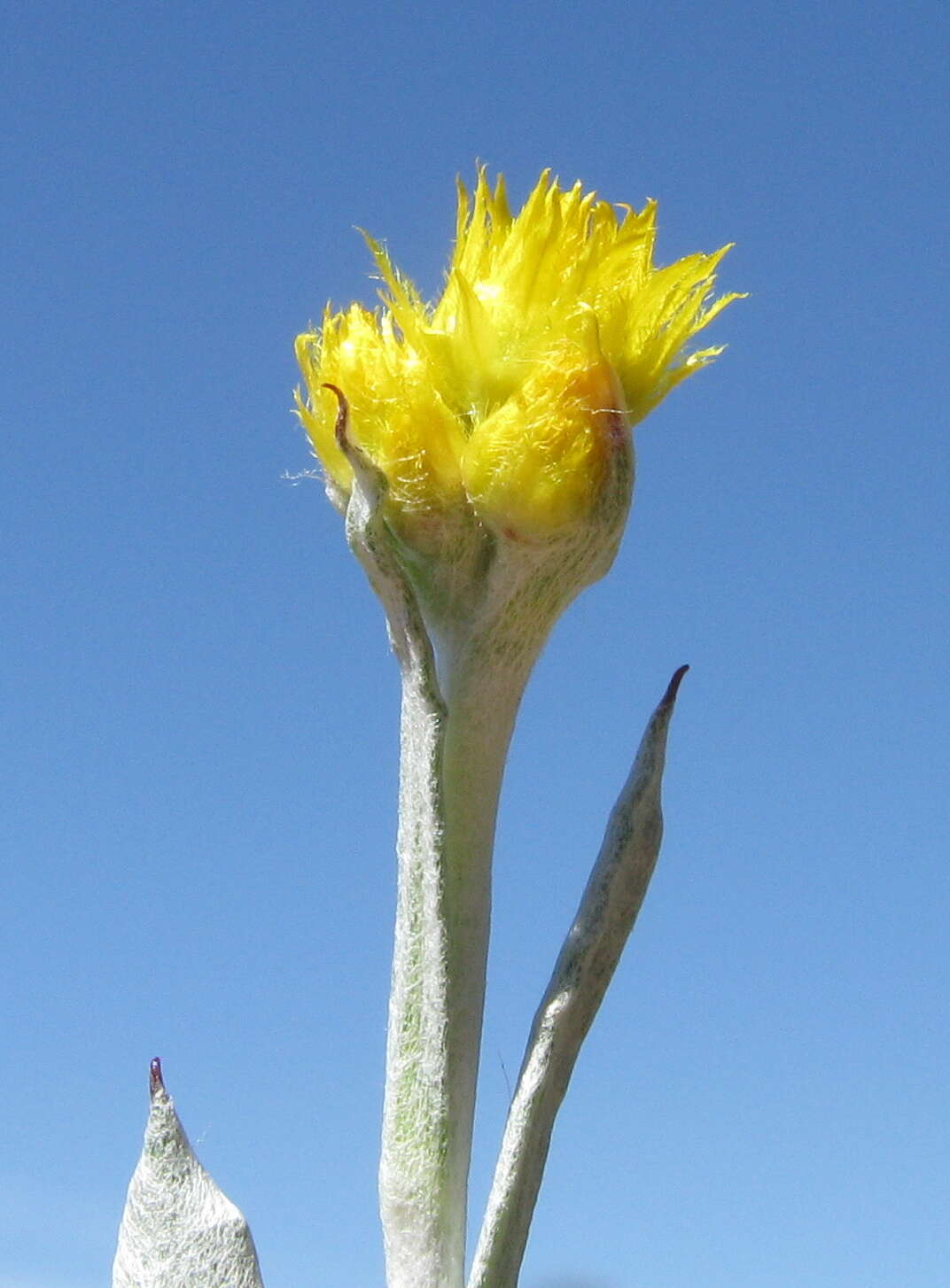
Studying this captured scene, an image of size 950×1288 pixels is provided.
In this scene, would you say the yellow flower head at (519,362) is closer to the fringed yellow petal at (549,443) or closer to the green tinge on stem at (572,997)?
the fringed yellow petal at (549,443)

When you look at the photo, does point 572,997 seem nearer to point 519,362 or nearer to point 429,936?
point 429,936

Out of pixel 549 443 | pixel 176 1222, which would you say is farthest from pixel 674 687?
pixel 176 1222

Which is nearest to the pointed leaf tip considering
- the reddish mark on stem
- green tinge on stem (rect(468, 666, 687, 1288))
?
green tinge on stem (rect(468, 666, 687, 1288))

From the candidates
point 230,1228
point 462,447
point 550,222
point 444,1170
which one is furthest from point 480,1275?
point 550,222

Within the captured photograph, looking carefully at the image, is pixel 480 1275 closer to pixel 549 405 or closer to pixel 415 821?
pixel 415 821

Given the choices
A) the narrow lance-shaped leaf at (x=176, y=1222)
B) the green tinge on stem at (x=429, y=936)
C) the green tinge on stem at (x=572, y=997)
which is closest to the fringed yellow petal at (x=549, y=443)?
the green tinge on stem at (x=429, y=936)

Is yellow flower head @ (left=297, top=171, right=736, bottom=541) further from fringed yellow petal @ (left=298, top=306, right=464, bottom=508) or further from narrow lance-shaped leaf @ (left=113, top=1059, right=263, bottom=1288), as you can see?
narrow lance-shaped leaf @ (left=113, top=1059, right=263, bottom=1288)

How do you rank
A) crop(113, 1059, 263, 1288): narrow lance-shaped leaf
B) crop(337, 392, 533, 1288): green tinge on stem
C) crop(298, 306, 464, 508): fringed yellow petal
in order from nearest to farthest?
crop(113, 1059, 263, 1288): narrow lance-shaped leaf → crop(337, 392, 533, 1288): green tinge on stem → crop(298, 306, 464, 508): fringed yellow petal
